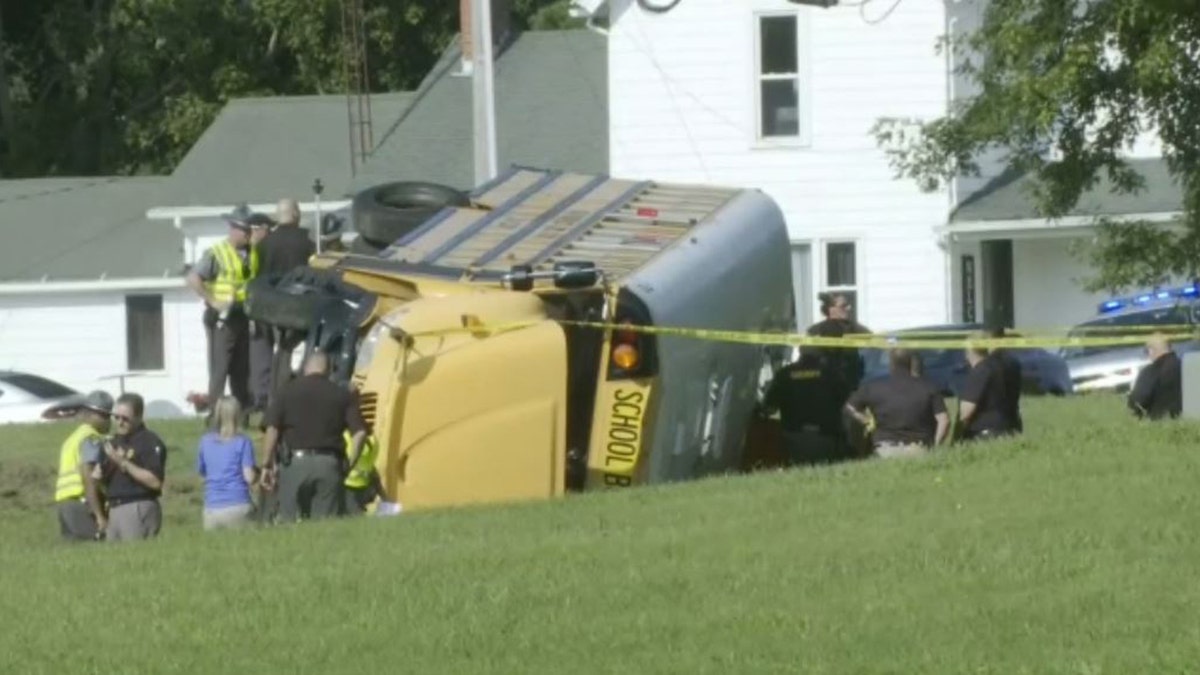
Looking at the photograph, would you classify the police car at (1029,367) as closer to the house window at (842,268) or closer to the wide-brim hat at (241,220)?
the house window at (842,268)

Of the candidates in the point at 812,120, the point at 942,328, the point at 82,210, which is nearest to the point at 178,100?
the point at 82,210

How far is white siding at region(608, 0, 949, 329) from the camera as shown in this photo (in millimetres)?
37906

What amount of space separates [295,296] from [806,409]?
399cm

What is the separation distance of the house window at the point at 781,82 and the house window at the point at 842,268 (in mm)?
1614

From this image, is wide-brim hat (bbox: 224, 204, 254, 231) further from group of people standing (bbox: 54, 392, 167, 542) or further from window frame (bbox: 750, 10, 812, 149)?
window frame (bbox: 750, 10, 812, 149)

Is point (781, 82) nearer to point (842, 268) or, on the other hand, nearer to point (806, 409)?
point (842, 268)

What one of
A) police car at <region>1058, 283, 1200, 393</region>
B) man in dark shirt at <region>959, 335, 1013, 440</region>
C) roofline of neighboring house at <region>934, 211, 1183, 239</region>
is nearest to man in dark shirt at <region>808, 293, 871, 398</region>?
man in dark shirt at <region>959, 335, 1013, 440</region>

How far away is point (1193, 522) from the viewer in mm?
13055

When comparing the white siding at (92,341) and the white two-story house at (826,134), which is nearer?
the white two-story house at (826,134)

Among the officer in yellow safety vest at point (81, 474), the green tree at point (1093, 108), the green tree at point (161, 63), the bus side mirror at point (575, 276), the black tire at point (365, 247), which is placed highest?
the green tree at point (161, 63)

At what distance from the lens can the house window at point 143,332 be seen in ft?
151

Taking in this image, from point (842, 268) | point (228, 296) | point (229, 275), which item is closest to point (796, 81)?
point (842, 268)

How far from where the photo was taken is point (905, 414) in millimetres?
19266

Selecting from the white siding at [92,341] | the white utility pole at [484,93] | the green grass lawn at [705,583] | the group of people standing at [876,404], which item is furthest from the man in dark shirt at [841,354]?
the white siding at [92,341]
